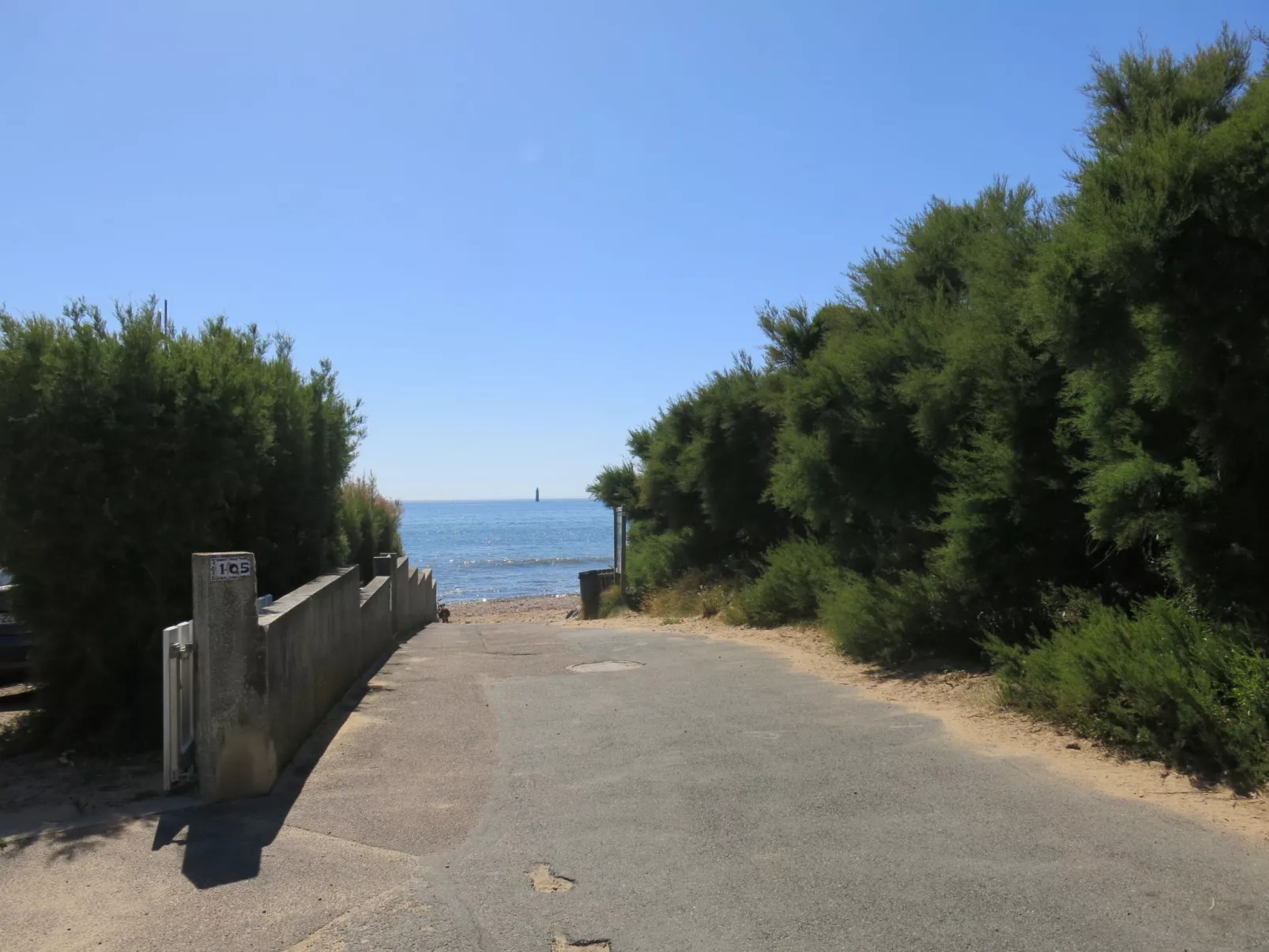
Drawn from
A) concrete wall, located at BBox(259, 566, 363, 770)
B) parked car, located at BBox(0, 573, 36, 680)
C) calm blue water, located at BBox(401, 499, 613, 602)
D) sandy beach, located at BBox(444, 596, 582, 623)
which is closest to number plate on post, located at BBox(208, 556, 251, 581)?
concrete wall, located at BBox(259, 566, 363, 770)

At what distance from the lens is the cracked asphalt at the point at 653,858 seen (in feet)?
15.4

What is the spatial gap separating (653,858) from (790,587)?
1114cm

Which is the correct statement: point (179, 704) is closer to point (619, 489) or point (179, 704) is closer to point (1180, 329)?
point (1180, 329)

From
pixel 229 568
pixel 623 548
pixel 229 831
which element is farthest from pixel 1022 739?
pixel 623 548

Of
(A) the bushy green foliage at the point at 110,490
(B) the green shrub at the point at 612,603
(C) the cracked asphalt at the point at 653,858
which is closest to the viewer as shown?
(C) the cracked asphalt at the point at 653,858

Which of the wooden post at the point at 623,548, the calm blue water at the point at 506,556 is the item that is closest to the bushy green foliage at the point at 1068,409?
the wooden post at the point at 623,548

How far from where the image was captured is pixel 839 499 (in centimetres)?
1367

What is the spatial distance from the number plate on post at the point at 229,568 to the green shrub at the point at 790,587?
958 cm

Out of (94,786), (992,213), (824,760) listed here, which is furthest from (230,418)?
(992,213)

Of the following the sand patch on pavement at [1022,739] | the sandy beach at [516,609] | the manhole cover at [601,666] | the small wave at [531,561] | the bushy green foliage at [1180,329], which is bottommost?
the sandy beach at [516,609]

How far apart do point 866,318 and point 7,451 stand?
11.0 metres

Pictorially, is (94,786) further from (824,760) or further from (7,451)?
(824,760)

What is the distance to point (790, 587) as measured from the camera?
16469 mm

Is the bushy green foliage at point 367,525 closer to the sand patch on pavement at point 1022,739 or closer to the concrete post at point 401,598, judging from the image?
the concrete post at point 401,598
